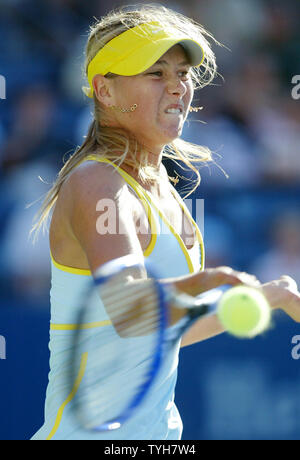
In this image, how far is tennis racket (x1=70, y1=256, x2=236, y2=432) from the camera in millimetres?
1517

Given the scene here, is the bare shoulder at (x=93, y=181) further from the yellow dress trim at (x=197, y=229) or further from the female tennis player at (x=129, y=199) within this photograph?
the yellow dress trim at (x=197, y=229)

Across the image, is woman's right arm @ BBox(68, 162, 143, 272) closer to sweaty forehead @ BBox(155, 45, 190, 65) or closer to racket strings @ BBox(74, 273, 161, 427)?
racket strings @ BBox(74, 273, 161, 427)

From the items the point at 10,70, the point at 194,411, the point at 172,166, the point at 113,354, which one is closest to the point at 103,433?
the point at 113,354

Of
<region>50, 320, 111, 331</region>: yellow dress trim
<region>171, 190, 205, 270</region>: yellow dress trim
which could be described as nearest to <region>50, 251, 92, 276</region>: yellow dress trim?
<region>50, 320, 111, 331</region>: yellow dress trim

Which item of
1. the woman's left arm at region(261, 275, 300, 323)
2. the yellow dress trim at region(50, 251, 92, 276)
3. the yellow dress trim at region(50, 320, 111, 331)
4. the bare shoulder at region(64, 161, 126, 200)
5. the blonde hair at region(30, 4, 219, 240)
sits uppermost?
the blonde hair at region(30, 4, 219, 240)

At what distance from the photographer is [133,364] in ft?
5.58

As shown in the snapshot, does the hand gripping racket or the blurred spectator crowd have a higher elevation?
the blurred spectator crowd

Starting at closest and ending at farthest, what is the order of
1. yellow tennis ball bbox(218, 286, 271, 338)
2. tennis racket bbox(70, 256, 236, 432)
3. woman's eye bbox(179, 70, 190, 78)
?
yellow tennis ball bbox(218, 286, 271, 338)
tennis racket bbox(70, 256, 236, 432)
woman's eye bbox(179, 70, 190, 78)

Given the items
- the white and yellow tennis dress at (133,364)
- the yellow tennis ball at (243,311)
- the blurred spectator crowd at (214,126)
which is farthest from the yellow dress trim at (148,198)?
the blurred spectator crowd at (214,126)

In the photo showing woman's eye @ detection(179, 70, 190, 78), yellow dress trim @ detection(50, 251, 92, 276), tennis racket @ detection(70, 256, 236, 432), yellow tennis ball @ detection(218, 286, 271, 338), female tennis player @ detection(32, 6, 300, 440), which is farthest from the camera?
woman's eye @ detection(179, 70, 190, 78)

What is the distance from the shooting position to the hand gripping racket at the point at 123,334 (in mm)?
Answer: 1517

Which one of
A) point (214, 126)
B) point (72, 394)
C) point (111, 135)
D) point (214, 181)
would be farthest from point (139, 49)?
point (214, 126)

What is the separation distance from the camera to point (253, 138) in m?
4.19

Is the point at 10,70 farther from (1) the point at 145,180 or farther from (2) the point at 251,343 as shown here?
(1) the point at 145,180
